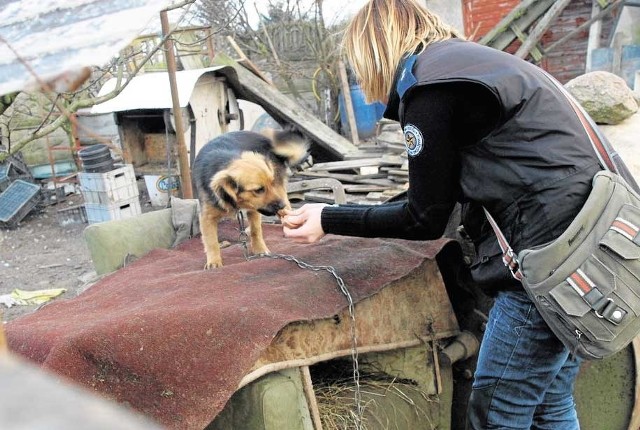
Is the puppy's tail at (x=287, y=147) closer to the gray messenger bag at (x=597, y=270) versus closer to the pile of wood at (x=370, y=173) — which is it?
the pile of wood at (x=370, y=173)

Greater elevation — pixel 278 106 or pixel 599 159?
pixel 599 159

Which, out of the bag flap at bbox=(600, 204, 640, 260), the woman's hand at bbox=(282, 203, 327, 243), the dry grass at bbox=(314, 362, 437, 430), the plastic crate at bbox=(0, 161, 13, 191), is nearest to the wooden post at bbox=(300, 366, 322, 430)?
the dry grass at bbox=(314, 362, 437, 430)

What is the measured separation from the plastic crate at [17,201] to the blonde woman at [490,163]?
1046 centimetres

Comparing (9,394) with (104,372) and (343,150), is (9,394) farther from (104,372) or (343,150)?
(343,150)

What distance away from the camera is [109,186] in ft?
32.6

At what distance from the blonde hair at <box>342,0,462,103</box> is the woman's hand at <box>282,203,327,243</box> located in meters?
0.60

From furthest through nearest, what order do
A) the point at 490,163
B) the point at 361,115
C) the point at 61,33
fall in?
the point at 361,115
the point at 490,163
the point at 61,33

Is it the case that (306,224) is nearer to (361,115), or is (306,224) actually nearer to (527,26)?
(527,26)

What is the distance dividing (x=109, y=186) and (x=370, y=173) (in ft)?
13.1

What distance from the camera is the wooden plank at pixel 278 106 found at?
396 inches

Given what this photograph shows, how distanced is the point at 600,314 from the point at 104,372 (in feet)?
5.52

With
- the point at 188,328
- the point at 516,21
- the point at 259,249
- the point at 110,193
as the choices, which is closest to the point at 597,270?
the point at 188,328

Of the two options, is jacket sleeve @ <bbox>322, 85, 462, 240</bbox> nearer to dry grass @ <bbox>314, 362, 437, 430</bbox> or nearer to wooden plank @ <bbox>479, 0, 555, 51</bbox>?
dry grass @ <bbox>314, 362, 437, 430</bbox>

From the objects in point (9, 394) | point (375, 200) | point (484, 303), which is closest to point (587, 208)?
point (484, 303)
